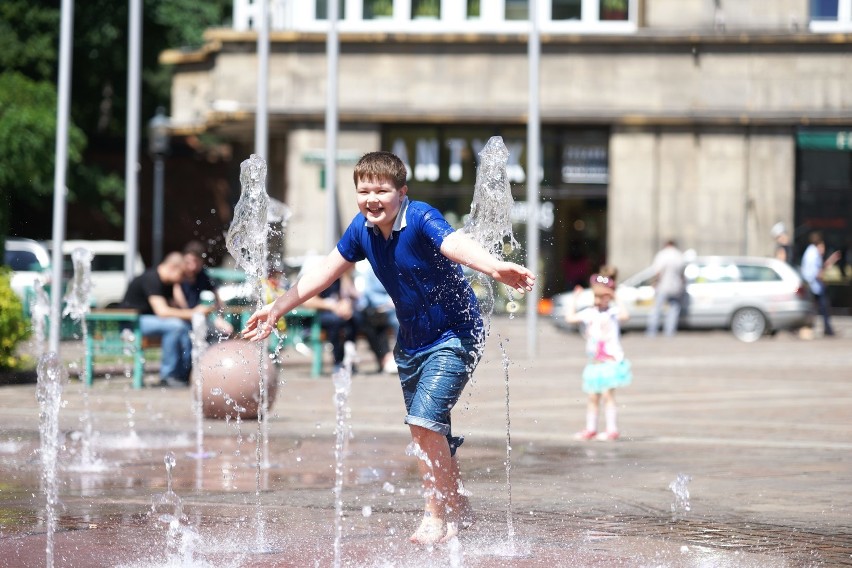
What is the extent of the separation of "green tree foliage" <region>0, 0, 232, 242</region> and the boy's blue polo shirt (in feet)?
84.9

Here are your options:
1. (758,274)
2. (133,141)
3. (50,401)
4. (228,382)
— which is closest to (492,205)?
(50,401)

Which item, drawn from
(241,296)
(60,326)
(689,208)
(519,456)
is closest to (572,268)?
(689,208)

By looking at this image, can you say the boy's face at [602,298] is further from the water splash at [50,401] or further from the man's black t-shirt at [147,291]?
the man's black t-shirt at [147,291]

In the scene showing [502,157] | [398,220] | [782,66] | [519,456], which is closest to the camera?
[398,220]

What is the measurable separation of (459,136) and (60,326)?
15.2 m

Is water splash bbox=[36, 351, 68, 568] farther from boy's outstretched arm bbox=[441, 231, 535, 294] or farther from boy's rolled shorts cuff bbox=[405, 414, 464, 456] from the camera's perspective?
boy's outstretched arm bbox=[441, 231, 535, 294]

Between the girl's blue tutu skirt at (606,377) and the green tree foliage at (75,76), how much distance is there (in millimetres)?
21763

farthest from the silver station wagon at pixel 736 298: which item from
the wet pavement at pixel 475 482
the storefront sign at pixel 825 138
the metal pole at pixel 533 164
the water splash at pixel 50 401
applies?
the water splash at pixel 50 401

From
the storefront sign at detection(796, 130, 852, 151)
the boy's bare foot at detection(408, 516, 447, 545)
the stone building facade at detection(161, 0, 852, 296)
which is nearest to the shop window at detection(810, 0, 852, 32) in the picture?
the stone building facade at detection(161, 0, 852, 296)

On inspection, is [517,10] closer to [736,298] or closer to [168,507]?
→ [736,298]

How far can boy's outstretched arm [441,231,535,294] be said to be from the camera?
6469 millimetres

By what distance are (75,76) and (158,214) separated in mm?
6404

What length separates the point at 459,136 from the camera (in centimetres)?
3247

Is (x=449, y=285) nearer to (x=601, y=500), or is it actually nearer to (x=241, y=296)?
(x=601, y=500)
